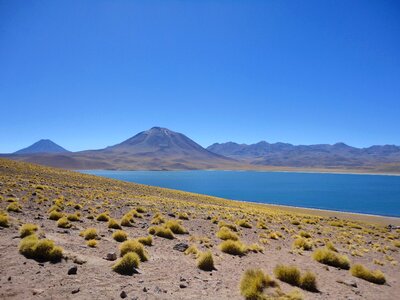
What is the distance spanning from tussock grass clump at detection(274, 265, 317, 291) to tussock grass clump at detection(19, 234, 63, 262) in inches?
265

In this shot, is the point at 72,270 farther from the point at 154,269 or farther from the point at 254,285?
the point at 254,285

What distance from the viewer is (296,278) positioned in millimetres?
8680

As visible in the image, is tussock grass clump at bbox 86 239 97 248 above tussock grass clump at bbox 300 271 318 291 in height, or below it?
above

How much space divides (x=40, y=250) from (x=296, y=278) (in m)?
7.75

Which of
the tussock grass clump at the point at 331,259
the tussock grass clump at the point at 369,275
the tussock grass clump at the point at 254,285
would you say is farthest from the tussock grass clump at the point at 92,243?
the tussock grass clump at the point at 369,275

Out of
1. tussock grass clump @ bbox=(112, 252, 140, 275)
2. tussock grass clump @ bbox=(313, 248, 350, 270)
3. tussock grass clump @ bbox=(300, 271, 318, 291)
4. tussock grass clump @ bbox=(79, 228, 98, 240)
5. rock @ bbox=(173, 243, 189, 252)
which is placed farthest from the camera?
tussock grass clump @ bbox=(313, 248, 350, 270)

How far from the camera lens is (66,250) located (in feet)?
28.9

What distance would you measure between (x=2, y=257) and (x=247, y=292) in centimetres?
662

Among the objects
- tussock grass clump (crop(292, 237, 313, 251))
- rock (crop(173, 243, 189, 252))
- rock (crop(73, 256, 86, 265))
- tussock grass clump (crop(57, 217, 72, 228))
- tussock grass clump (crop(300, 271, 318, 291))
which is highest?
tussock grass clump (crop(57, 217, 72, 228))

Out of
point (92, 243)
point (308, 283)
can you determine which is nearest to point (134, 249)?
point (92, 243)

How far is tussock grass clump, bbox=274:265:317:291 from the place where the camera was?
8.46 metres

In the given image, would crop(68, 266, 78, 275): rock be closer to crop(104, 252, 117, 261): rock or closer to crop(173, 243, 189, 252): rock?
crop(104, 252, 117, 261): rock

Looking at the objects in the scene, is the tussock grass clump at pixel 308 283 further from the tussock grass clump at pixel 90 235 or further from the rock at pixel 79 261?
the tussock grass clump at pixel 90 235

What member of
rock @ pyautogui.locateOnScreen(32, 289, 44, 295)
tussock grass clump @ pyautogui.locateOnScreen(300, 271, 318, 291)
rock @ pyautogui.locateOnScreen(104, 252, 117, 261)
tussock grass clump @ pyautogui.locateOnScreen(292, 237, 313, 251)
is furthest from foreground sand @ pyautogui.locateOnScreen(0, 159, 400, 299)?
tussock grass clump @ pyautogui.locateOnScreen(292, 237, 313, 251)
